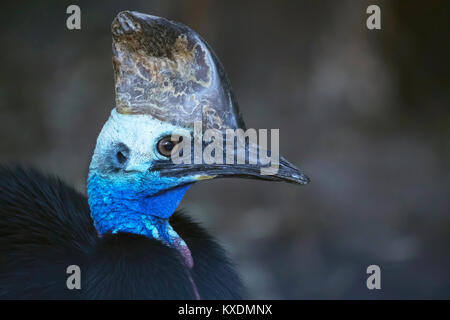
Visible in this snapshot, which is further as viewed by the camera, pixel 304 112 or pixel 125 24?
pixel 304 112

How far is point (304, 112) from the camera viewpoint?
401 cm

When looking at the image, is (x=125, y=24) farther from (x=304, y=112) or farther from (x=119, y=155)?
(x=304, y=112)

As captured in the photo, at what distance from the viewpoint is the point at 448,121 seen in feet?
13.5

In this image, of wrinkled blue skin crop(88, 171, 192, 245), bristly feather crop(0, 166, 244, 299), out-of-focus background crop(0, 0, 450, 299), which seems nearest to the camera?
bristly feather crop(0, 166, 244, 299)

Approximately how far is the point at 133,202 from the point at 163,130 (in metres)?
0.23

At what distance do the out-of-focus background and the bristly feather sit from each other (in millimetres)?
1747

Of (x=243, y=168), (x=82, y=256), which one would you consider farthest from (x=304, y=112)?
(x=82, y=256)

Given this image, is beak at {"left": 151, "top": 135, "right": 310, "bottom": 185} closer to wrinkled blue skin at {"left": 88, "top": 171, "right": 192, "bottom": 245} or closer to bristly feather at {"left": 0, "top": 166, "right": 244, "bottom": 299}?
wrinkled blue skin at {"left": 88, "top": 171, "right": 192, "bottom": 245}

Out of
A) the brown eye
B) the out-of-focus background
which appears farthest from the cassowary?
the out-of-focus background

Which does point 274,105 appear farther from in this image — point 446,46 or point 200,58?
point 200,58

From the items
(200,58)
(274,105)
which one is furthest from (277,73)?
(200,58)

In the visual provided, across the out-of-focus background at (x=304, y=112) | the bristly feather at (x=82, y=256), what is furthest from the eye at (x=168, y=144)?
the out-of-focus background at (x=304, y=112)

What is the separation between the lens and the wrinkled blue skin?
1.81 m

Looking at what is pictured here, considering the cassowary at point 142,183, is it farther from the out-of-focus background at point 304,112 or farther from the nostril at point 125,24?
the out-of-focus background at point 304,112
